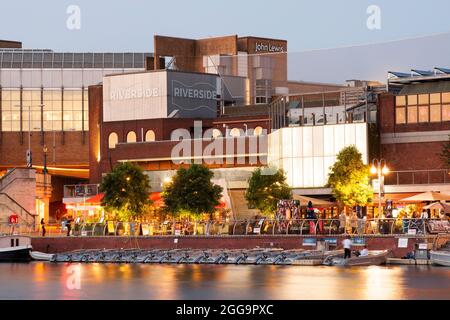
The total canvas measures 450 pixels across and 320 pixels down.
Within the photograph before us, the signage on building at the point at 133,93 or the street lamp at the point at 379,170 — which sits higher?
the signage on building at the point at 133,93

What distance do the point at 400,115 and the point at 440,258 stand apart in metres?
28.4

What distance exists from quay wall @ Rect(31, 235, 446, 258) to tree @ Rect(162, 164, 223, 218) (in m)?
7.57

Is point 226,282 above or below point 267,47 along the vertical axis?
below

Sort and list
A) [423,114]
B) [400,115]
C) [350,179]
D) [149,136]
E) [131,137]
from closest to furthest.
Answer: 1. [350,179]
2. [423,114]
3. [400,115]
4. [149,136]
5. [131,137]

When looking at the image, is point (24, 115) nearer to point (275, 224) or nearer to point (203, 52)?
point (203, 52)

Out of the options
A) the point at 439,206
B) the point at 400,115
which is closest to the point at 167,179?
the point at 400,115

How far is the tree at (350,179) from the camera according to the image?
312ft

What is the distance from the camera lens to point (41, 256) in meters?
92.4

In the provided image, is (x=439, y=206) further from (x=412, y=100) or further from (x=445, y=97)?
(x=412, y=100)

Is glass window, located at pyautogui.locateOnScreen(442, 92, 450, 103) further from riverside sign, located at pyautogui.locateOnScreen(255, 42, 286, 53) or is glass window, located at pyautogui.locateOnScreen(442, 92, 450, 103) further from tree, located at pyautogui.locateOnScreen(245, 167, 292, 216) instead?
riverside sign, located at pyautogui.locateOnScreen(255, 42, 286, 53)

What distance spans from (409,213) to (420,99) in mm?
15850

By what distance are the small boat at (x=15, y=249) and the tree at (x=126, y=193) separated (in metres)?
9.25

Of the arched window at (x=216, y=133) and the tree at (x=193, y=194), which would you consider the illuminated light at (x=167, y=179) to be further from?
the arched window at (x=216, y=133)

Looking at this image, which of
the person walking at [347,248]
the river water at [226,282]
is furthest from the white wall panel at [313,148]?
the river water at [226,282]
